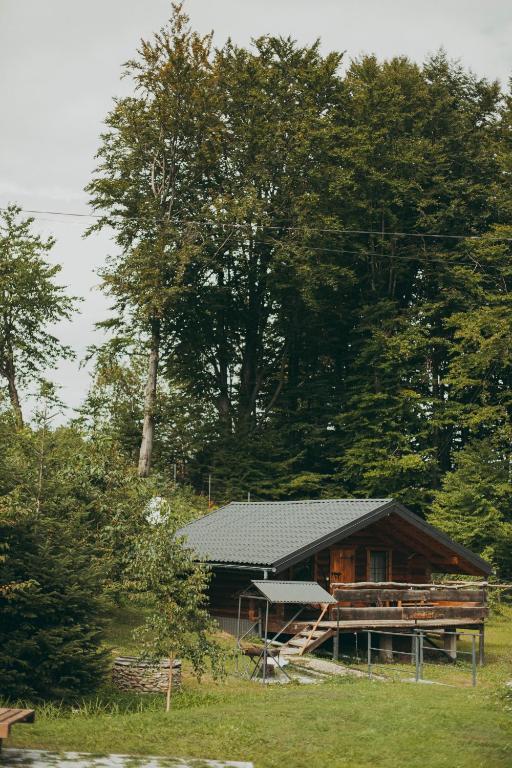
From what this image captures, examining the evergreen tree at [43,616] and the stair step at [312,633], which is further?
the stair step at [312,633]

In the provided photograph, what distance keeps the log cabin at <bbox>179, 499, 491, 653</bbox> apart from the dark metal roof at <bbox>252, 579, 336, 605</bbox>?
2296 millimetres

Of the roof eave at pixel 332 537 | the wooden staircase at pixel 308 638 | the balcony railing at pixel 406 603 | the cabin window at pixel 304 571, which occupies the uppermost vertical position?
the roof eave at pixel 332 537

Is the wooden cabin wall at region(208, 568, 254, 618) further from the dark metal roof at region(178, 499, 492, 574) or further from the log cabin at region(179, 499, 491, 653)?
the dark metal roof at region(178, 499, 492, 574)

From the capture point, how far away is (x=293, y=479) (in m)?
45.2

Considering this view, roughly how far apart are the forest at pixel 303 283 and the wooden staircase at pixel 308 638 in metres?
14.5

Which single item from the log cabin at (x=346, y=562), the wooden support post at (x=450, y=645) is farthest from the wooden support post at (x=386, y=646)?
the wooden support post at (x=450, y=645)

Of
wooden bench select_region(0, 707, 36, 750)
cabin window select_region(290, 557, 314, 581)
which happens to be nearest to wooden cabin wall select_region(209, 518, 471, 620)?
cabin window select_region(290, 557, 314, 581)

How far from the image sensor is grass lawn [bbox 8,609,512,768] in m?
12.8

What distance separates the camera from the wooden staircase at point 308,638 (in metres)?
24.7

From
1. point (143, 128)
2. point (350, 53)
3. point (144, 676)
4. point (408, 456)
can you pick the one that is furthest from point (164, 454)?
point (144, 676)

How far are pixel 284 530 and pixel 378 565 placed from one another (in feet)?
13.6

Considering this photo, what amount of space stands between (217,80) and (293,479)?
18.4 m

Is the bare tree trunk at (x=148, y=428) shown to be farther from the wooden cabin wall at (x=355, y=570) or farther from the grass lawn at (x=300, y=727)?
the grass lawn at (x=300, y=727)

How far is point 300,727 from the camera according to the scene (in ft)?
47.7
